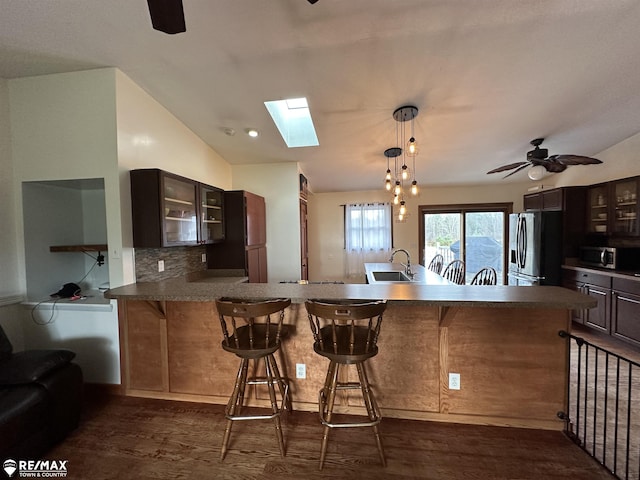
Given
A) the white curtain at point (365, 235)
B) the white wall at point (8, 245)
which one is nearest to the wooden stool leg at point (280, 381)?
the white wall at point (8, 245)

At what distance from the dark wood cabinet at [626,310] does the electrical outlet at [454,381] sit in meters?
2.86

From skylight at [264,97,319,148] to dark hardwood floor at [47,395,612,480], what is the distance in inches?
124

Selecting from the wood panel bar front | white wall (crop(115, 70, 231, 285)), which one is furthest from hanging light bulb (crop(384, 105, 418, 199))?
white wall (crop(115, 70, 231, 285))

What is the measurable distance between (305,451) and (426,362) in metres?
1.02

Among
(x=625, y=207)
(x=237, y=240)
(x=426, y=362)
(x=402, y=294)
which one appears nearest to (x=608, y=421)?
(x=426, y=362)

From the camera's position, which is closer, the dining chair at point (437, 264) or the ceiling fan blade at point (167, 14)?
the ceiling fan blade at point (167, 14)

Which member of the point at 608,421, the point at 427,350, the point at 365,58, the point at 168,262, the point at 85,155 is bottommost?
the point at 608,421

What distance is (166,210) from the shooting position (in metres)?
2.45

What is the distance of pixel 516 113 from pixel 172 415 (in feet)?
14.7

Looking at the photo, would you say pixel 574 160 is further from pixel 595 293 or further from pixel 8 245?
pixel 8 245

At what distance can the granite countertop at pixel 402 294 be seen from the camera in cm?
157

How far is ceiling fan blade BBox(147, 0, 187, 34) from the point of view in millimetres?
1028

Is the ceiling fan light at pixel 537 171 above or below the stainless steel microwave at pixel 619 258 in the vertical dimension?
above

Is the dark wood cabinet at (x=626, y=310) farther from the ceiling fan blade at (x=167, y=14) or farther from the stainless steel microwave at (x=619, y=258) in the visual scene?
the ceiling fan blade at (x=167, y=14)
